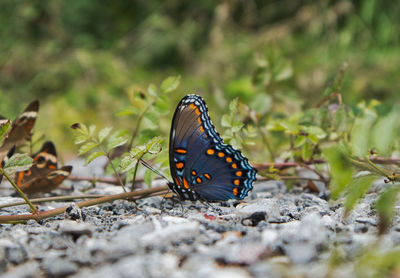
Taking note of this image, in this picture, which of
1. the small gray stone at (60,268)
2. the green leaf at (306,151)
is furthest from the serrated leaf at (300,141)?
the small gray stone at (60,268)

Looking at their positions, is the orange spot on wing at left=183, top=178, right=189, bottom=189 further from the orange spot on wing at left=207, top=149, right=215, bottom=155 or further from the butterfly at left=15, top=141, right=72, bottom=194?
the butterfly at left=15, top=141, right=72, bottom=194

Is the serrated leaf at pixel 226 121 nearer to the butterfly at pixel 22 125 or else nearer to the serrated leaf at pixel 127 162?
the serrated leaf at pixel 127 162

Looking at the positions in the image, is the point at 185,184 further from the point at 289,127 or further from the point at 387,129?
the point at 387,129

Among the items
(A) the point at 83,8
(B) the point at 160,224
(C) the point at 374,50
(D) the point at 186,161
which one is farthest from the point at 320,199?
(A) the point at 83,8

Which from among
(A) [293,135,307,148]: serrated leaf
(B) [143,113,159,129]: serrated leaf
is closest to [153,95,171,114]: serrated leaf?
(B) [143,113,159,129]: serrated leaf

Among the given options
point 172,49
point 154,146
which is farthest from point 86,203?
point 172,49

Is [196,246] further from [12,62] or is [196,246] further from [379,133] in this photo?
[12,62]

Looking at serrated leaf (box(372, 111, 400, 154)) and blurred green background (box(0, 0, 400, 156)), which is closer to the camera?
serrated leaf (box(372, 111, 400, 154))
